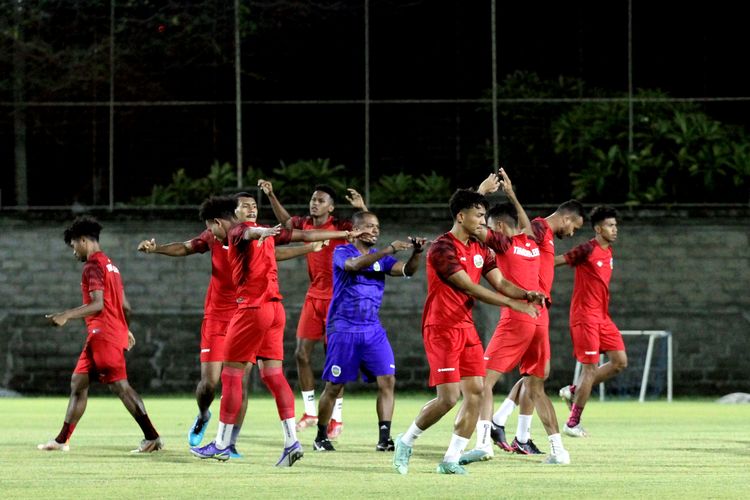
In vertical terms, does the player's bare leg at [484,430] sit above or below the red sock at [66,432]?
above

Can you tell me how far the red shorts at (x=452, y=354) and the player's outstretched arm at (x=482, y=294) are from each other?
38 cm

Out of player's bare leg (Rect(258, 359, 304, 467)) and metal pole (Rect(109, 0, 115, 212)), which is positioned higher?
metal pole (Rect(109, 0, 115, 212))

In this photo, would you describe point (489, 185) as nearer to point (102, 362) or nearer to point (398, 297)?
point (102, 362)

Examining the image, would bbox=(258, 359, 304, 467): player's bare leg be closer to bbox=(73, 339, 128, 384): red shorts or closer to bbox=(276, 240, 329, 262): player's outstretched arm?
bbox=(276, 240, 329, 262): player's outstretched arm

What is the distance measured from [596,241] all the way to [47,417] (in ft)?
25.4

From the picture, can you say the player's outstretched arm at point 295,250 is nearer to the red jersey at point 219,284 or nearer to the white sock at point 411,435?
the red jersey at point 219,284

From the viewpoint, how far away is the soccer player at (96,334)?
45.8 ft

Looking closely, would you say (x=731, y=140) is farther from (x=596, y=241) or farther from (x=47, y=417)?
(x=47, y=417)

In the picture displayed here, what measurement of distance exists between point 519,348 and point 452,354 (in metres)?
1.79

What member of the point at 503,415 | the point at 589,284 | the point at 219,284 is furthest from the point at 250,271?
the point at 589,284

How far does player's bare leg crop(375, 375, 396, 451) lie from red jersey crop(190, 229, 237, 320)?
5.29 feet

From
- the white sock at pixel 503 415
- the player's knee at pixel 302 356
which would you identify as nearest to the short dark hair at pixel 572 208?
the white sock at pixel 503 415

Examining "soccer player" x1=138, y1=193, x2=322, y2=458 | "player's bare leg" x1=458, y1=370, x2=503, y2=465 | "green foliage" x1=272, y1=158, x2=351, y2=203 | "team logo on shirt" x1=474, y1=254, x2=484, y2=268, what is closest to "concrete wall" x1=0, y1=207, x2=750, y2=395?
"green foliage" x1=272, y1=158, x2=351, y2=203

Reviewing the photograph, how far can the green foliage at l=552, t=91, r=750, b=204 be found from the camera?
26.8 meters
